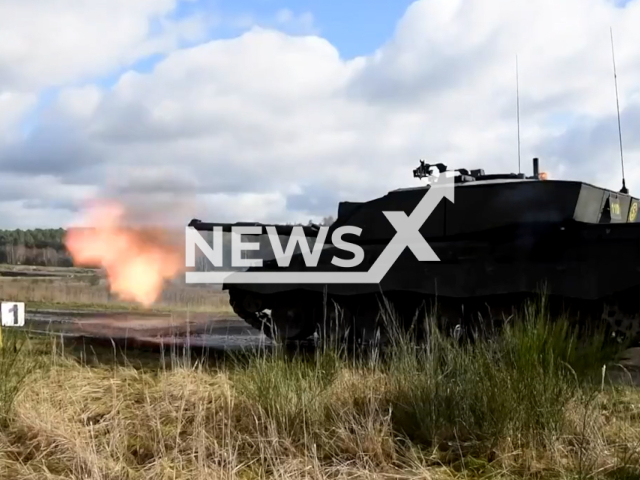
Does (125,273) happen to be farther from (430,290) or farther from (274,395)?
(274,395)

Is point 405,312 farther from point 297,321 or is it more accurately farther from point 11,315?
point 11,315

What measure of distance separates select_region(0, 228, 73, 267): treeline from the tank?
9393 mm

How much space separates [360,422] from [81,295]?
2157 centimetres

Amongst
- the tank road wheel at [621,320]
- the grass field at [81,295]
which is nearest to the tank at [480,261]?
the tank road wheel at [621,320]

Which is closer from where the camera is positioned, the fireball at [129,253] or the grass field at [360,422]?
the grass field at [360,422]

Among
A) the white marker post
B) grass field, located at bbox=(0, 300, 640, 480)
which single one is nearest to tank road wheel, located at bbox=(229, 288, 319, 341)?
the white marker post

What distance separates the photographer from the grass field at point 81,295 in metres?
22.4

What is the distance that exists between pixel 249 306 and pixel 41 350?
194 inches

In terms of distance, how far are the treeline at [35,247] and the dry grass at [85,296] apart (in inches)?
33.6

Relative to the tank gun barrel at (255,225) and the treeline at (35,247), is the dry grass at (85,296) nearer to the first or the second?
the treeline at (35,247)

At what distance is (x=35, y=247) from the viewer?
2538cm

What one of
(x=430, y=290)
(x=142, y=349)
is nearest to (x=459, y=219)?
(x=430, y=290)

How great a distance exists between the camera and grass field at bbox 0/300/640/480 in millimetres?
4676

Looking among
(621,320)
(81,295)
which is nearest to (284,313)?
(621,320)
